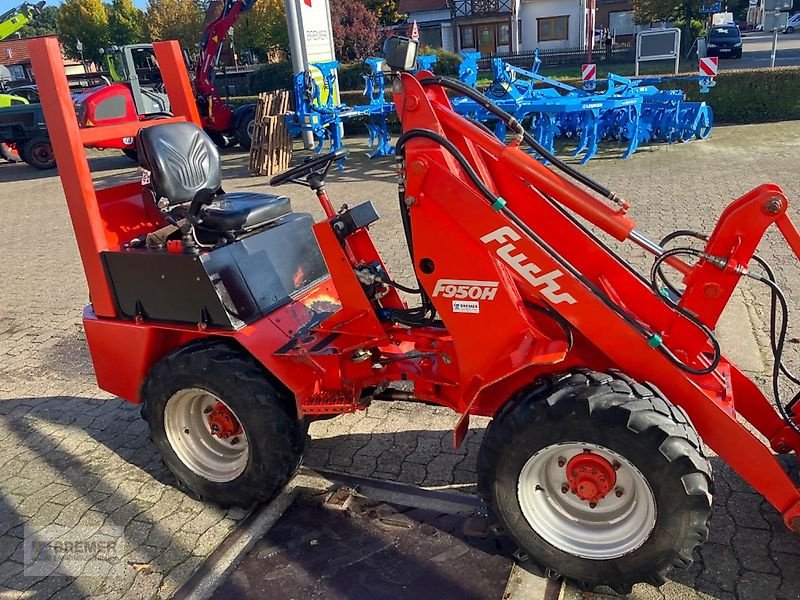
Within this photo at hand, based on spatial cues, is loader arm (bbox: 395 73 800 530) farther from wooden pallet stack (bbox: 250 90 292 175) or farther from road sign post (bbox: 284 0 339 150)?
road sign post (bbox: 284 0 339 150)

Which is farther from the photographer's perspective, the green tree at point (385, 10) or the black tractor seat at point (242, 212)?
the green tree at point (385, 10)

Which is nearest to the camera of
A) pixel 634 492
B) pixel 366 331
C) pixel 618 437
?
pixel 618 437

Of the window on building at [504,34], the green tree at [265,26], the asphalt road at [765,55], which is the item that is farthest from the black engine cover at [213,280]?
the window on building at [504,34]

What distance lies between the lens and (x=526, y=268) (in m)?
2.43

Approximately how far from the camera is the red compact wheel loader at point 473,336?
2359mm

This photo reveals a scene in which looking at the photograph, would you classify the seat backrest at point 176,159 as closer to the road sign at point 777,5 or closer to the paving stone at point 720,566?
the paving stone at point 720,566

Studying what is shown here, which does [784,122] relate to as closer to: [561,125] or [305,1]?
[561,125]

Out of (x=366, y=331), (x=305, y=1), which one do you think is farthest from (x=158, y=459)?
(x=305, y=1)

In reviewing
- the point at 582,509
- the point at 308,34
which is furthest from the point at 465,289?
the point at 308,34

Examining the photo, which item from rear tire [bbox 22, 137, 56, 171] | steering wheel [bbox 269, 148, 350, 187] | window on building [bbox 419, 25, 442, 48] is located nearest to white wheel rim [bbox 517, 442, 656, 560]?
steering wheel [bbox 269, 148, 350, 187]

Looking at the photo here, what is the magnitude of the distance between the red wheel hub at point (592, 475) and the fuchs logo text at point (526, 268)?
59 centimetres

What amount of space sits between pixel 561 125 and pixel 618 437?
1140 cm

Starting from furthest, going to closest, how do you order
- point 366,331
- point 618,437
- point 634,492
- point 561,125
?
point 561,125 → point 366,331 → point 634,492 → point 618,437

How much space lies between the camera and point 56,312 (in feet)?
20.4
